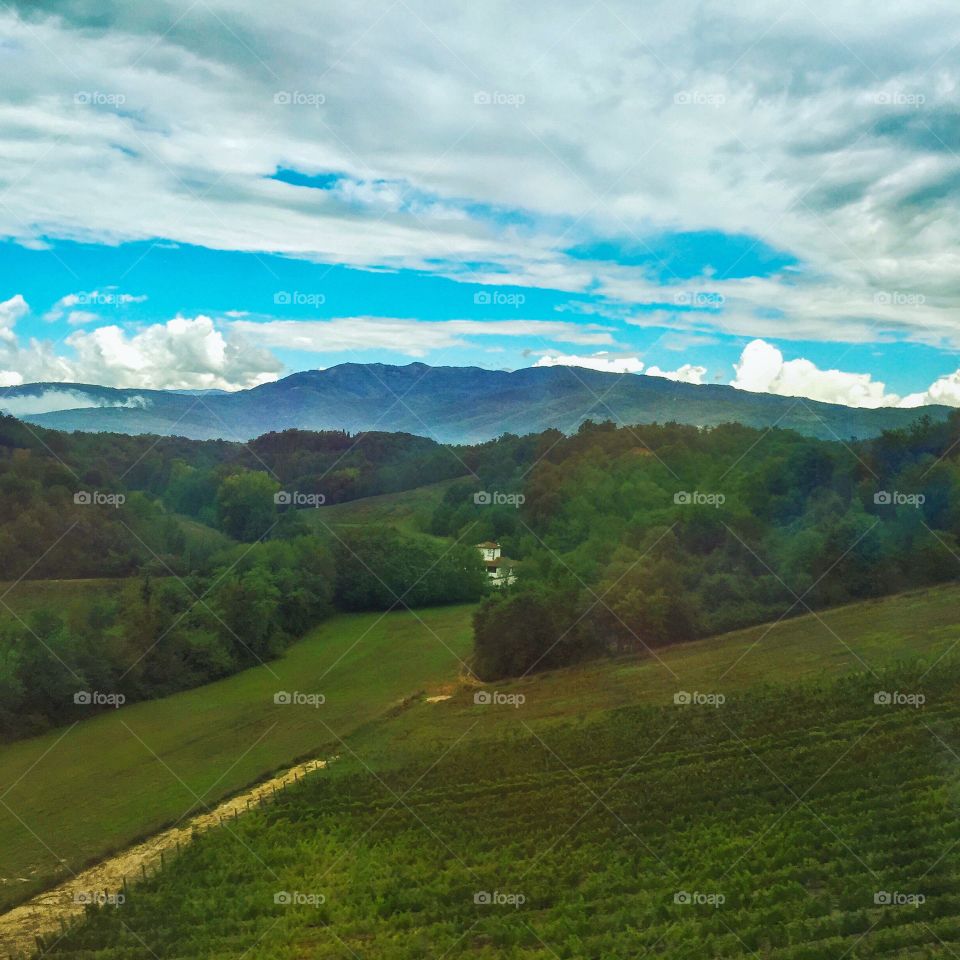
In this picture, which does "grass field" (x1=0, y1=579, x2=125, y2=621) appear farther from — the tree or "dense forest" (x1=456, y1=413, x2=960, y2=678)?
"dense forest" (x1=456, y1=413, x2=960, y2=678)

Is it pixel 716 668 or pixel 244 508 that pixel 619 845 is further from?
pixel 244 508

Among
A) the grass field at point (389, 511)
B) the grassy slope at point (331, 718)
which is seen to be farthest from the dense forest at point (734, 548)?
the grass field at point (389, 511)

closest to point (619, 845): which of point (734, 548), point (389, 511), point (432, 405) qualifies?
point (734, 548)

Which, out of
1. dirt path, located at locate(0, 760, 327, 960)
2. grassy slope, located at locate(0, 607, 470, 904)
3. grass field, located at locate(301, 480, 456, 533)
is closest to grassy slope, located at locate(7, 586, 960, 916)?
grassy slope, located at locate(0, 607, 470, 904)

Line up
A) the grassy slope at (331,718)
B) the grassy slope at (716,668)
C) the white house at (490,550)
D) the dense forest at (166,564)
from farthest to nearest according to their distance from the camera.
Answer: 1. the white house at (490,550)
2. the dense forest at (166,564)
3. the grassy slope at (716,668)
4. the grassy slope at (331,718)

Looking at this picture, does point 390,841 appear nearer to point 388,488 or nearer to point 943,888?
point 943,888

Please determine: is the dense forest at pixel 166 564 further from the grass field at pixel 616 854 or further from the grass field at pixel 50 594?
the grass field at pixel 616 854
